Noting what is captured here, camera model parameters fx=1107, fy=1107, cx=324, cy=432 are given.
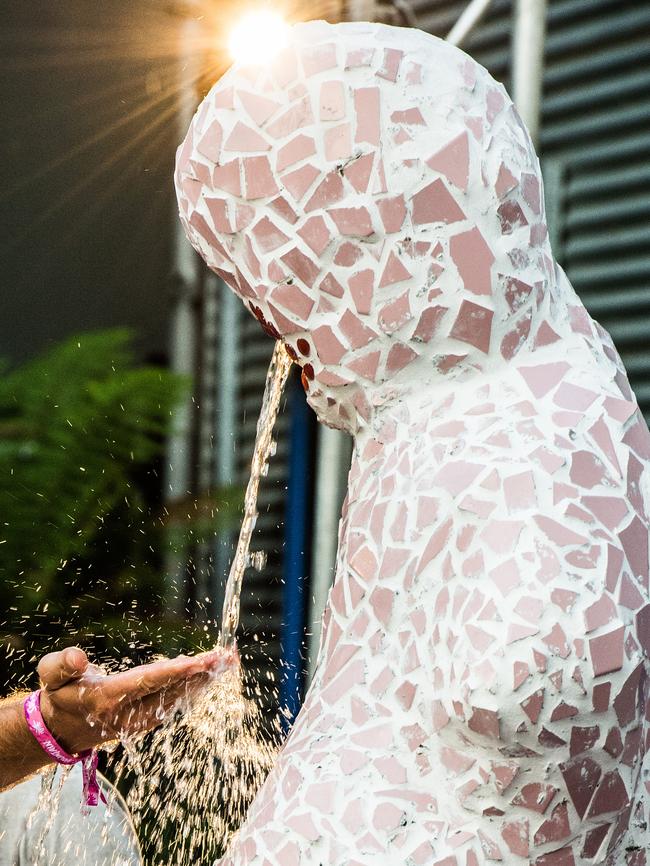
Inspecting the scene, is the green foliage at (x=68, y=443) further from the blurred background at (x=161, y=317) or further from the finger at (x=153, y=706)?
the finger at (x=153, y=706)

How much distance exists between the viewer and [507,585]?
85 centimetres

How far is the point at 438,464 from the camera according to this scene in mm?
917

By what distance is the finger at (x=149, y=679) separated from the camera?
3.72 feet

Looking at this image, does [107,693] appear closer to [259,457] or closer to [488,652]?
[259,457]

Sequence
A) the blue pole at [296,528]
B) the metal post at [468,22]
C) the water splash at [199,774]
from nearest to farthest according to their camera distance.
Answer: the water splash at [199,774]
the metal post at [468,22]
the blue pole at [296,528]

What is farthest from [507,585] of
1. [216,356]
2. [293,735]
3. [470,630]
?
[216,356]

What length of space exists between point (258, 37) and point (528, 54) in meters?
1.41

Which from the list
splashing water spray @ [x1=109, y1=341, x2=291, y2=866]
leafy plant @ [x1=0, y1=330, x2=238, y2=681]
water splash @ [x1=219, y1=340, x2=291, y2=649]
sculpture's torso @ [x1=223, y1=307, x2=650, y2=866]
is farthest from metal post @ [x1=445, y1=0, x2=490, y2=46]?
sculpture's torso @ [x1=223, y1=307, x2=650, y2=866]

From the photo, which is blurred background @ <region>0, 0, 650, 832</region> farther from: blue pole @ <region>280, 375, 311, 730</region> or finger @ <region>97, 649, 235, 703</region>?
finger @ <region>97, 649, 235, 703</region>

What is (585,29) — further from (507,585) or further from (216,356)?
(507,585)

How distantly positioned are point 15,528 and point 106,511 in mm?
225

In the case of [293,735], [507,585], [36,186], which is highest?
[36,186]

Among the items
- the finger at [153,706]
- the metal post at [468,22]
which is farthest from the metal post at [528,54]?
the finger at [153,706]

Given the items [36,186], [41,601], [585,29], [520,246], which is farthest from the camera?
[36,186]
